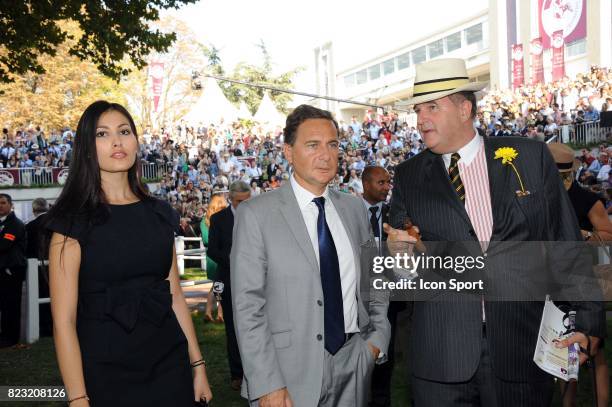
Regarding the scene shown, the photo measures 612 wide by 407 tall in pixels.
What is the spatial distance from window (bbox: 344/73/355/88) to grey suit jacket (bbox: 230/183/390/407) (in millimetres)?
90166

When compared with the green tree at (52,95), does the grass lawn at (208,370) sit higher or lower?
lower

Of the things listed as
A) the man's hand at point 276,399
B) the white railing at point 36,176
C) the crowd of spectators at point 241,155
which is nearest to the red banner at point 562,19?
the crowd of spectators at point 241,155

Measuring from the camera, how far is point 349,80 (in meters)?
93.4

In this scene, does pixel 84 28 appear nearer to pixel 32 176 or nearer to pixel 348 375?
pixel 348 375

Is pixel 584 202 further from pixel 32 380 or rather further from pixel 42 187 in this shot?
pixel 42 187

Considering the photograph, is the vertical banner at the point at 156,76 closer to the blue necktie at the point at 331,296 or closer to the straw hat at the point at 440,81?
the straw hat at the point at 440,81

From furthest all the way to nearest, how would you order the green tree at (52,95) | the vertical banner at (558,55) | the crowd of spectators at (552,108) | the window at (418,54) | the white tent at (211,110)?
1. the window at (418,54)
2. the green tree at (52,95)
3. the vertical banner at (558,55)
4. the white tent at (211,110)
5. the crowd of spectators at (552,108)

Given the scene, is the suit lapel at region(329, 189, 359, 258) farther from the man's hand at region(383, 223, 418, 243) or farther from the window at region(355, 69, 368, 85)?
the window at region(355, 69, 368, 85)

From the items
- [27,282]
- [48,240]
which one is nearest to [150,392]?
[48,240]

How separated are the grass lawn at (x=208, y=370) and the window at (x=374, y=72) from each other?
Result: 256 feet

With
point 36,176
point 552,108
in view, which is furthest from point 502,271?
point 36,176

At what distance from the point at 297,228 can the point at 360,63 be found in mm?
87628

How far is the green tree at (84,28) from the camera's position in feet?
44.4

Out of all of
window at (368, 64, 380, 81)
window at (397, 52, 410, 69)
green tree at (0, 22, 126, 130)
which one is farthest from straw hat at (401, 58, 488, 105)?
window at (368, 64, 380, 81)
